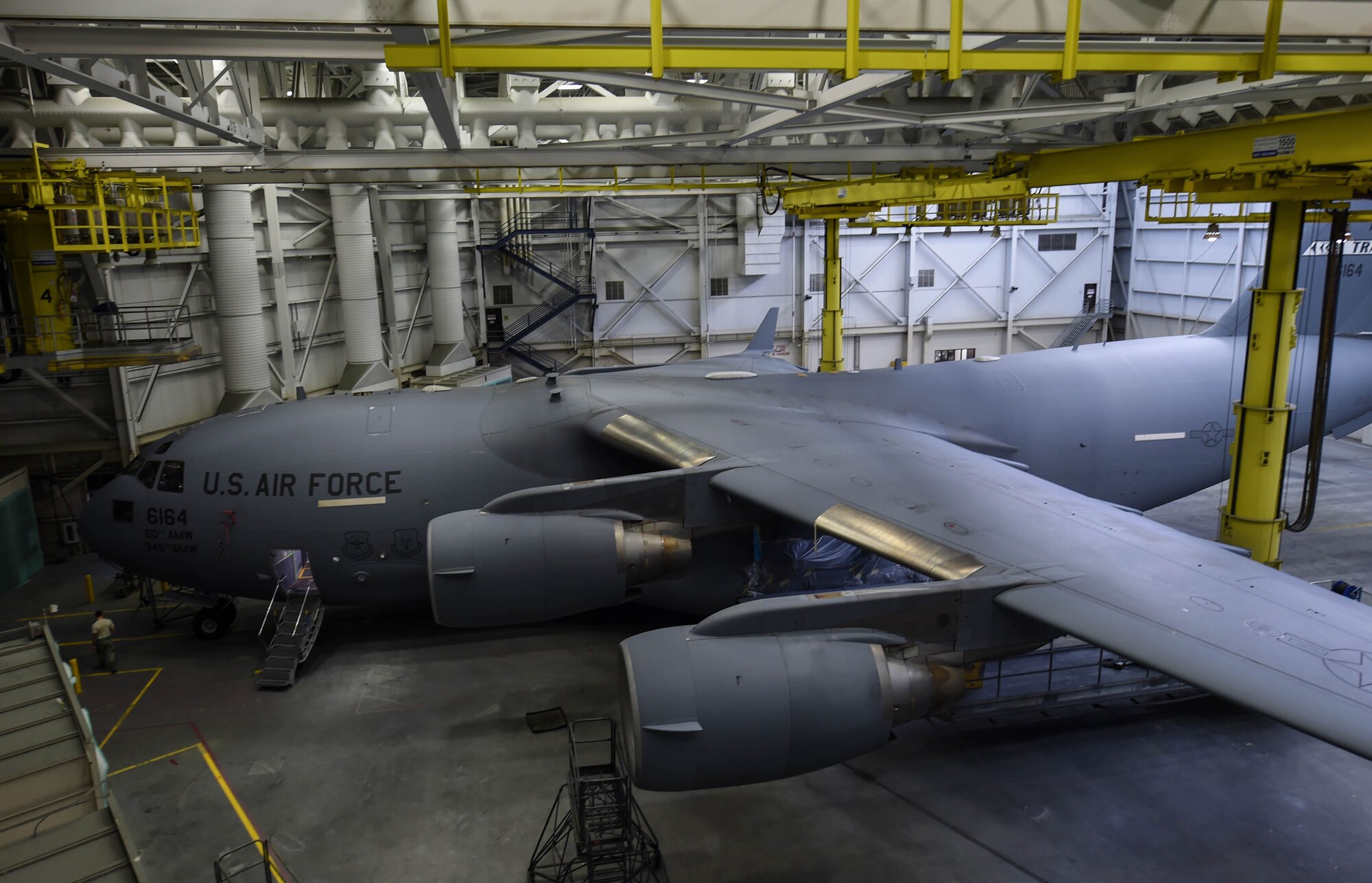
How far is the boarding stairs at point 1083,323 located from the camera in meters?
35.7

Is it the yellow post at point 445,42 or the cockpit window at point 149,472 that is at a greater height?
the yellow post at point 445,42

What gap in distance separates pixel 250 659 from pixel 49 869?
10.1 m

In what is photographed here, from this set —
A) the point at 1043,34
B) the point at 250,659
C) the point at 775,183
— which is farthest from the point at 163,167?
the point at 1043,34

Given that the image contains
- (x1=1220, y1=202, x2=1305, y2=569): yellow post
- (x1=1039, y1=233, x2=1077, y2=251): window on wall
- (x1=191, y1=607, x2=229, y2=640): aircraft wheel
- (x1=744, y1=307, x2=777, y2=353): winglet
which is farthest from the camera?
(x1=1039, y1=233, x2=1077, y2=251): window on wall

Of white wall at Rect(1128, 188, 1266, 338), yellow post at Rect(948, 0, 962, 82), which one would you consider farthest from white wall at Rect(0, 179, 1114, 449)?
yellow post at Rect(948, 0, 962, 82)

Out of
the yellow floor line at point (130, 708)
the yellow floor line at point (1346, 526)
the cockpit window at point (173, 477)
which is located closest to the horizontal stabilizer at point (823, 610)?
the yellow floor line at point (130, 708)

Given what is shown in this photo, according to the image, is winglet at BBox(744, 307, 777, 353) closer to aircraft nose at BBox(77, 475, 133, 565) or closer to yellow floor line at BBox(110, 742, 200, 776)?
aircraft nose at BBox(77, 475, 133, 565)

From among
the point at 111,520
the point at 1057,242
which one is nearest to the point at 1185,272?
the point at 1057,242

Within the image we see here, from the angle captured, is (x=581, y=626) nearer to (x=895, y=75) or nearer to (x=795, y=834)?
(x=795, y=834)

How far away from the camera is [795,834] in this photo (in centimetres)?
981

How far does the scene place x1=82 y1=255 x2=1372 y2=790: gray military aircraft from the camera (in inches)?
296

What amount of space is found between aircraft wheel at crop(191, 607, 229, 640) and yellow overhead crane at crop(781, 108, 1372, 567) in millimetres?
15440

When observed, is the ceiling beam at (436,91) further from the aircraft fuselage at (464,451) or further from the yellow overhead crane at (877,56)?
the aircraft fuselage at (464,451)

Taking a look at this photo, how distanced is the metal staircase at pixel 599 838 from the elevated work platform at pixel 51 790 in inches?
176
